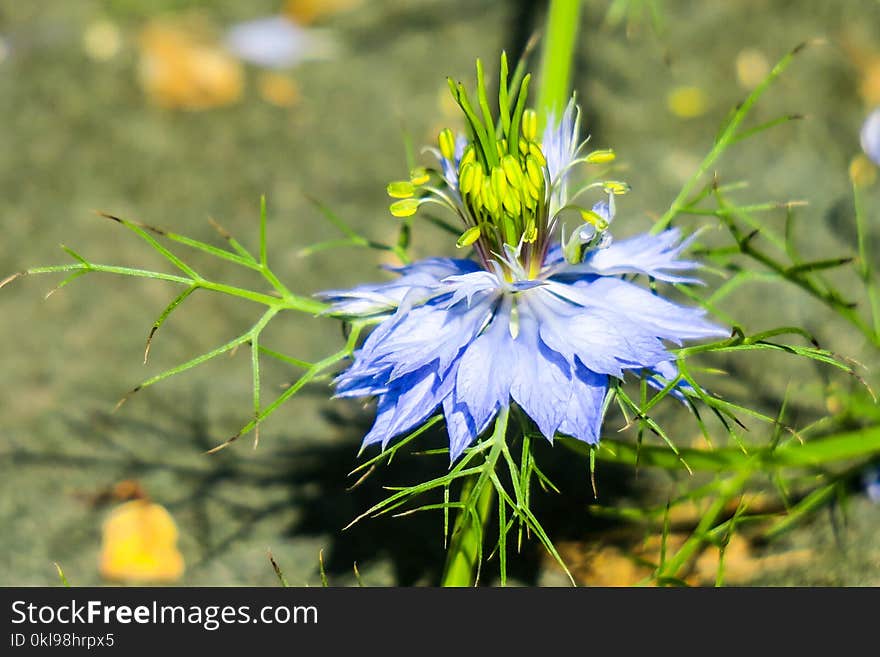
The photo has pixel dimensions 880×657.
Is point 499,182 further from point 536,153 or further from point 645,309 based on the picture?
point 645,309

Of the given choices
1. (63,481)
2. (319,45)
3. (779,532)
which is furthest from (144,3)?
(779,532)

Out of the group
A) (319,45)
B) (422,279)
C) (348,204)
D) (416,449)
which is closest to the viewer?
(422,279)

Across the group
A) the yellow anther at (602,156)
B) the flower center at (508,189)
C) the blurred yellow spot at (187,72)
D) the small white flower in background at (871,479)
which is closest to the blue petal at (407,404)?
the flower center at (508,189)

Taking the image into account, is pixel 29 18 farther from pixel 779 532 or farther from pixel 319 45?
pixel 779 532

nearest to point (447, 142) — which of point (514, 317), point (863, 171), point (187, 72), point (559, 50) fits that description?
point (514, 317)

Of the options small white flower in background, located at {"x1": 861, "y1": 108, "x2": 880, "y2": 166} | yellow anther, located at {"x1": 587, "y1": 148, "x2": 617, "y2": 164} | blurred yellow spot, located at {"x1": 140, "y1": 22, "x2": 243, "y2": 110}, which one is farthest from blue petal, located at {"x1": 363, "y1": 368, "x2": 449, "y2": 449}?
blurred yellow spot, located at {"x1": 140, "y1": 22, "x2": 243, "y2": 110}

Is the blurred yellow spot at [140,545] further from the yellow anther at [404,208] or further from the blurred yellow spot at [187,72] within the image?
the blurred yellow spot at [187,72]
